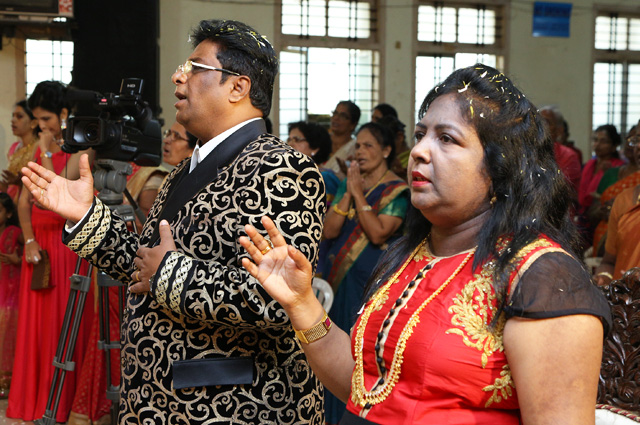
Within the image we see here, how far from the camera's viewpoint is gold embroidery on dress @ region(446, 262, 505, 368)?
105 centimetres

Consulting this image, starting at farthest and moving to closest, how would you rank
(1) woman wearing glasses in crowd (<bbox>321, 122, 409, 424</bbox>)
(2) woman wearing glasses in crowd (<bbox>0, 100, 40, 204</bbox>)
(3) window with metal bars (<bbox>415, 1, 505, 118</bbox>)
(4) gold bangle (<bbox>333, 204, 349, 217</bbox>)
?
1. (3) window with metal bars (<bbox>415, 1, 505, 118</bbox>)
2. (2) woman wearing glasses in crowd (<bbox>0, 100, 40, 204</bbox>)
3. (4) gold bangle (<bbox>333, 204, 349, 217</bbox>)
4. (1) woman wearing glasses in crowd (<bbox>321, 122, 409, 424</bbox>)

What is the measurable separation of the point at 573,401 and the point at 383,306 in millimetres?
320

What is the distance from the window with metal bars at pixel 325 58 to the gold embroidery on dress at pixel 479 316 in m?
6.40

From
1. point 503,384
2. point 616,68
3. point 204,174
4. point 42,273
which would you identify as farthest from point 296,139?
point 616,68

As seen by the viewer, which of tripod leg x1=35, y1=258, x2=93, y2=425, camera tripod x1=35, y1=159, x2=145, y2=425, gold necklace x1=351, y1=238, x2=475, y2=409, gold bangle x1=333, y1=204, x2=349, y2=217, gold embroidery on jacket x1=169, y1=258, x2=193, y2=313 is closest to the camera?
gold necklace x1=351, y1=238, x2=475, y2=409

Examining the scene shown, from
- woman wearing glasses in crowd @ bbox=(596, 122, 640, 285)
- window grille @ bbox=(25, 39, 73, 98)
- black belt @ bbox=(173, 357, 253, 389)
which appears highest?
window grille @ bbox=(25, 39, 73, 98)

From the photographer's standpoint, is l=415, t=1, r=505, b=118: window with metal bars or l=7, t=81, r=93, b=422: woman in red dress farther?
l=415, t=1, r=505, b=118: window with metal bars

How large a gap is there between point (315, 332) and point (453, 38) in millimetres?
7109

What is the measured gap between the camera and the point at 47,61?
6672 mm

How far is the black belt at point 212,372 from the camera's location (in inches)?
62.9

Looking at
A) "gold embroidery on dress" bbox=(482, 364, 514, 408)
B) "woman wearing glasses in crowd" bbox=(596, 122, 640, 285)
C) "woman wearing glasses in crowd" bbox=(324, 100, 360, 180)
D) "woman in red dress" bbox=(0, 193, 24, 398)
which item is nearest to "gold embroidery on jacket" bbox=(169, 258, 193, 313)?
"gold embroidery on dress" bbox=(482, 364, 514, 408)

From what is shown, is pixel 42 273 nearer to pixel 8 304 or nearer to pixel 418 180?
pixel 8 304

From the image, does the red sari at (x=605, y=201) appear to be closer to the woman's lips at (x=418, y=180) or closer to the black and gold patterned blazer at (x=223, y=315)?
the black and gold patterned blazer at (x=223, y=315)

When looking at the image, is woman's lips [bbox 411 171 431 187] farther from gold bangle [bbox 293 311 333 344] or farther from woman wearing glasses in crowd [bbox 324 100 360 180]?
woman wearing glasses in crowd [bbox 324 100 360 180]
